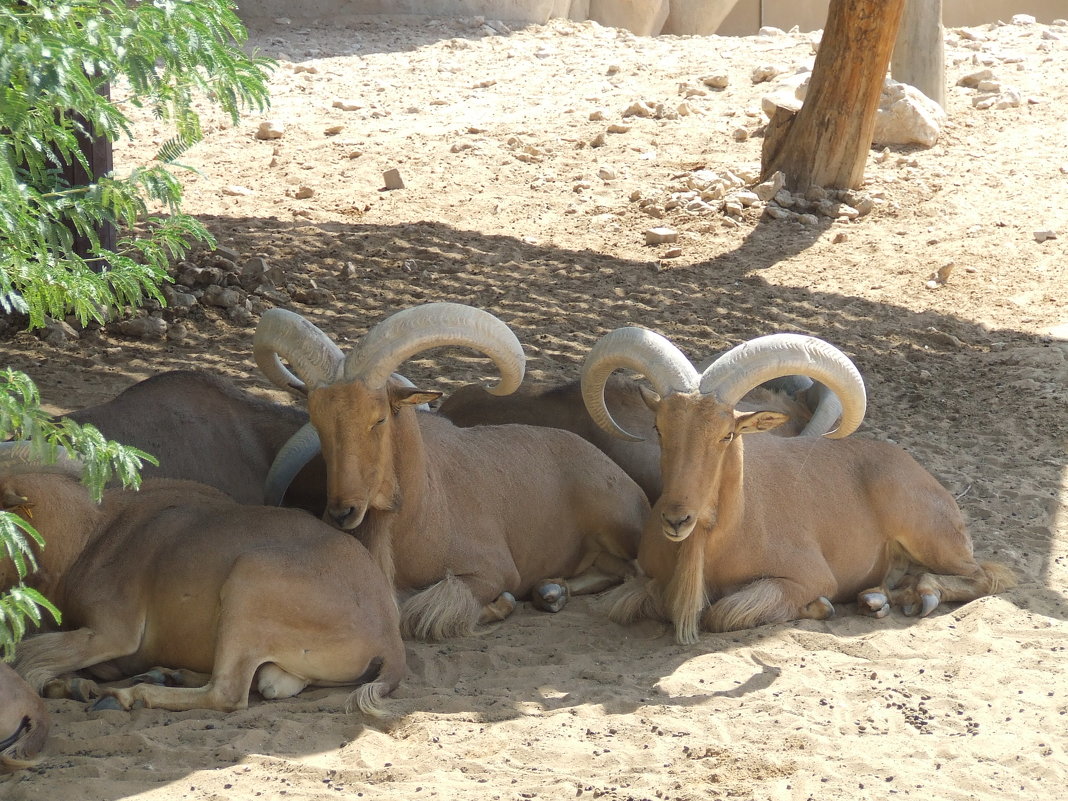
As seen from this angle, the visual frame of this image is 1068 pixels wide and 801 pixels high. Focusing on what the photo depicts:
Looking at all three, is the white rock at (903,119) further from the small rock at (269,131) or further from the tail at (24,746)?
the tail at (24,746)

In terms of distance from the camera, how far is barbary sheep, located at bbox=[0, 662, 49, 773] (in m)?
4.05

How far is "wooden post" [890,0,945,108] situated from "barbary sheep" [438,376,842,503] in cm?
650

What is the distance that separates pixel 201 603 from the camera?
15.2 feet

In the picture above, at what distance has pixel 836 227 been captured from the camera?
35.1ft

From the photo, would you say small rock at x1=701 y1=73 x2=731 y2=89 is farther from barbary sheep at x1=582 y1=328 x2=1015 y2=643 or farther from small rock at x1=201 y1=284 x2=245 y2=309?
barbary sheep at x1=582 y1=328 x2=1015 y2=643

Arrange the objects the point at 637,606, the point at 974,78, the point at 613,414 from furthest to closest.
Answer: the point at 974,78 → the point at 613,414 → the point at 637,606

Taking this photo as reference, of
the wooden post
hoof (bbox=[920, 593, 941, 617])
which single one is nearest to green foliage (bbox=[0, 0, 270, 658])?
hoof (bbox=[920, 593, 941, 617])

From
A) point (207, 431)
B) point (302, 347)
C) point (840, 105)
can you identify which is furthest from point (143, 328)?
point (840, 105)

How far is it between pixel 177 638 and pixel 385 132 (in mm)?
8442

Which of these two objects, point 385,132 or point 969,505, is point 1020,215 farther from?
point 385,132

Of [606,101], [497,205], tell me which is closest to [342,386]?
[497,205]

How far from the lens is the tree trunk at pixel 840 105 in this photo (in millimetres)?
10328

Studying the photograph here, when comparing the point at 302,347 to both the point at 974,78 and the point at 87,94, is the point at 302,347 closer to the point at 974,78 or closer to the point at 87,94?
the point at 87,94

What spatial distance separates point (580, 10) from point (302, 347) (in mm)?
15754
